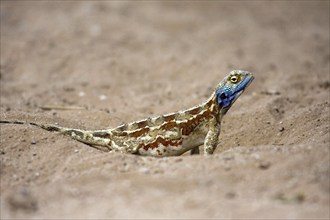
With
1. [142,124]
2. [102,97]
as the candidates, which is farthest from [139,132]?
[102,97]

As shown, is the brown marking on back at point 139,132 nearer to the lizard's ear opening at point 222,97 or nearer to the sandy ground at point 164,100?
the sandy ground at point 164,100

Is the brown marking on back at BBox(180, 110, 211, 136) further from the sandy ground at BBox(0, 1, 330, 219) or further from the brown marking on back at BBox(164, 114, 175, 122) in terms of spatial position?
the sandy ground at BBox(0, 1, 330, 219)

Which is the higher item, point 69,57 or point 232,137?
point 232,137

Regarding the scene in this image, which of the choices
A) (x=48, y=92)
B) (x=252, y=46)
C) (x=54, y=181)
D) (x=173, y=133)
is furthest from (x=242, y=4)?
(x=54, y=181)

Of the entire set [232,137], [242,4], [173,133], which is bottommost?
[242,4]

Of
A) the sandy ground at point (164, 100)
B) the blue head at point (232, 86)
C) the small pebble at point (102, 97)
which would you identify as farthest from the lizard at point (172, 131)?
the small pebble at point (102, 97)

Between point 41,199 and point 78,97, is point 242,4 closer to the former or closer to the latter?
point 78,97

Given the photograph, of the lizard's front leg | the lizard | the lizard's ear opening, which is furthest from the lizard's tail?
the lizard's ear opening
